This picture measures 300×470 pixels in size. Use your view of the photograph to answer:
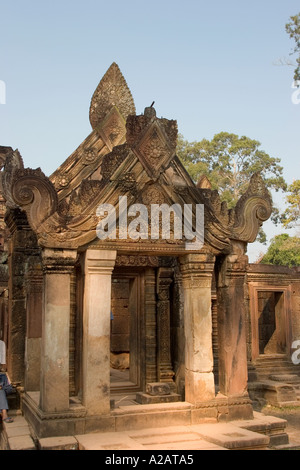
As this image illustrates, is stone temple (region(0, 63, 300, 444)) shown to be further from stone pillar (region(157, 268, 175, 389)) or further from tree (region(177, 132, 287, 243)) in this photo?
tree (region(177, 132, 287, 243))

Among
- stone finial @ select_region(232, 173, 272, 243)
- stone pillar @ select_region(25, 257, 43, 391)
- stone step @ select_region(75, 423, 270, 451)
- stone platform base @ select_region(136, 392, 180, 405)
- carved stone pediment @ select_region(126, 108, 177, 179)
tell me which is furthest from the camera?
stone pillar @ select_region(25, 257, 43, 391)

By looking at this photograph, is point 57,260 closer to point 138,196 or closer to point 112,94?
point 138,196

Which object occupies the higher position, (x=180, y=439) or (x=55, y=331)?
(x=55, y=331)

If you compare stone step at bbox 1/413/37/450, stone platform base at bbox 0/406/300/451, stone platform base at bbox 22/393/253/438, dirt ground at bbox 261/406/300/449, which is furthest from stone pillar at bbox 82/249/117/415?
dirt ground at bbox 261/406/300/449

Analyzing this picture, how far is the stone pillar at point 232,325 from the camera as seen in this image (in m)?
7.28

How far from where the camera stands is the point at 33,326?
8.45 metres

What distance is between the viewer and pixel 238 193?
3488 centimetres

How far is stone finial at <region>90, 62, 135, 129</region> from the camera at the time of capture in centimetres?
1091

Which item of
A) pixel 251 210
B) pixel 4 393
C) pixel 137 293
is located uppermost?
pixel 251 210

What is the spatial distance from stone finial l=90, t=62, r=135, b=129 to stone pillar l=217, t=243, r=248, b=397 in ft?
16.3

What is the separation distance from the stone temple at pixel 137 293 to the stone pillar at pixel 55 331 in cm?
1

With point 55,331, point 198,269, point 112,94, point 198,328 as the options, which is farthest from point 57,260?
point 112,94

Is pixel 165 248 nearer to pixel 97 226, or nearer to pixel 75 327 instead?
pixel 97 226

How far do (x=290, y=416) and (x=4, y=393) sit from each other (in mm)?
6988
